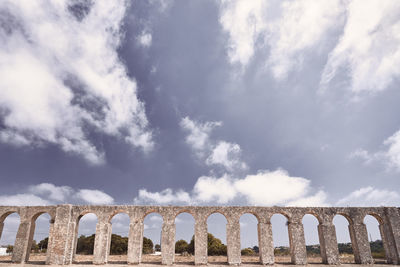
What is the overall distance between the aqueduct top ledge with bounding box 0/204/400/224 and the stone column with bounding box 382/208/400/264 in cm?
183

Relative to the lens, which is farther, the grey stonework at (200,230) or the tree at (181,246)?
the tree at (181,246)

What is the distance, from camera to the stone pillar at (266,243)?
19.3 m

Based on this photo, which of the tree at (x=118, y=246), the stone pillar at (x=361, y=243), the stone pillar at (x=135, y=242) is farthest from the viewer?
the tree at (x=118, y=246)

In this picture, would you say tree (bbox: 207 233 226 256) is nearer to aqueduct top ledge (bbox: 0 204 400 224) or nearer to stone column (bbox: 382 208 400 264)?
aqueduct top ledge (bbox: 0 204 400 224)

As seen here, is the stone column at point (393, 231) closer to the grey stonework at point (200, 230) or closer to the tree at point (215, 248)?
the grey stonework at point (200, 230)

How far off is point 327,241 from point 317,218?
1.77 meters

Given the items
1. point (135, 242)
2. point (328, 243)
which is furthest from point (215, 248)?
point (135, 242)

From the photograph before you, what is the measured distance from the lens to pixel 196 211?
19.8m

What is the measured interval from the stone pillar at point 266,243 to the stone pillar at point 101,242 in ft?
38.3

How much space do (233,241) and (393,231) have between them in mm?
12795

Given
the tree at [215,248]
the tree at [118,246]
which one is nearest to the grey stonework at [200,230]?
the tree at [215,248]

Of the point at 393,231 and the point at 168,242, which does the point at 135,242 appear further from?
the point at 393,231

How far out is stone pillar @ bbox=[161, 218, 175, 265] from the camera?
62.0 feet

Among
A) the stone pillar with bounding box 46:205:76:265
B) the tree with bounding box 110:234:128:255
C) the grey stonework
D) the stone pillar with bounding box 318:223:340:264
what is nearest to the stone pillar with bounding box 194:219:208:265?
the grey stonework
